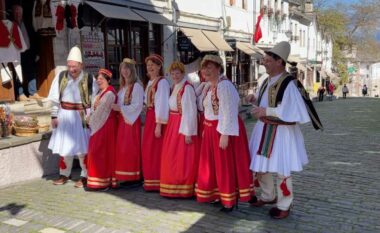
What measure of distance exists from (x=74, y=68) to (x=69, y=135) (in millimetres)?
880

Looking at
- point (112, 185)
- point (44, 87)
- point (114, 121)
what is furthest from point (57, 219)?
point (44, 87)

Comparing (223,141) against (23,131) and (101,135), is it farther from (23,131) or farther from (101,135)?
(23,131)

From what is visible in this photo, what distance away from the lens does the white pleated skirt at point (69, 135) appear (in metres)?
5.61

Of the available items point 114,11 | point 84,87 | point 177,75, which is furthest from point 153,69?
point 114,11

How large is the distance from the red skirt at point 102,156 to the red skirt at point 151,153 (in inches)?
17.8

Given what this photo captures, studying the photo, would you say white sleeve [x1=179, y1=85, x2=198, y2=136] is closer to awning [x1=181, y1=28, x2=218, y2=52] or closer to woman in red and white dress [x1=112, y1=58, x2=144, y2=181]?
woman in red and white dress [x1=112, y1=58, x2=144, y2=181]

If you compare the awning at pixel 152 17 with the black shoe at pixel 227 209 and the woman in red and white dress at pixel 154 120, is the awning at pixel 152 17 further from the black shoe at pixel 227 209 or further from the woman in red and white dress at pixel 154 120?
the black shoe at pixel 227 209

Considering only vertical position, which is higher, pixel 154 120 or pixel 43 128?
pixel 154 120

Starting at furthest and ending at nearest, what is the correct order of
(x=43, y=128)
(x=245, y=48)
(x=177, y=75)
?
1. (x=245, y=48)
2. (x=43, y=128)
3. (x=177, y=75)

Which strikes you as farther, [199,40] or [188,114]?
[199,40]

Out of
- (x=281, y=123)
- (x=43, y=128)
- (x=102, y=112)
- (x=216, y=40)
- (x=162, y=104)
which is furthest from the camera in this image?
(x=216, y=40)

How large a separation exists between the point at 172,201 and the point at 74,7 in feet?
18.0

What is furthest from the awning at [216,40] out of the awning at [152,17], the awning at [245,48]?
the awning at [152,17]

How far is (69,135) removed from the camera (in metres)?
5.62
